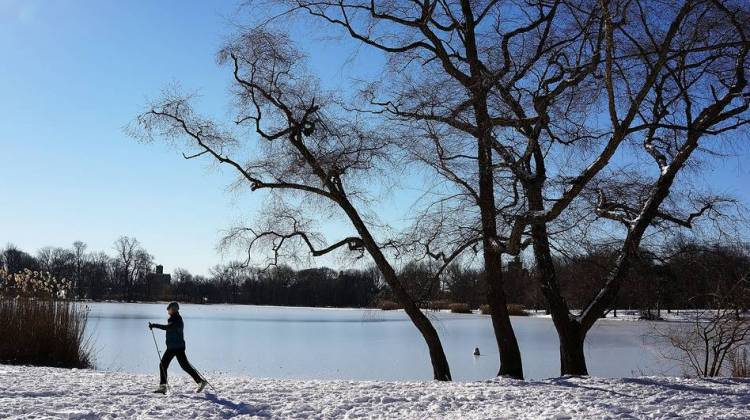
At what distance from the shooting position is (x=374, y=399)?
7.86 meters

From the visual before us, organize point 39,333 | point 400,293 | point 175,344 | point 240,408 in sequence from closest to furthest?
point 240,408, point 175,344, point 400,293, point 39,333

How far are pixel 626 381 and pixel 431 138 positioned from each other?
15.8 ft

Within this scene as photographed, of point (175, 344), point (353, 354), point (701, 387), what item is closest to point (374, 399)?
point (175, 344)

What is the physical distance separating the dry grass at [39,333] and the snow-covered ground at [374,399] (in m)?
4.12

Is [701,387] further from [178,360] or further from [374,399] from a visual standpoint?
[178,360]

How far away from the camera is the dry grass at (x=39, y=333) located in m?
13.3

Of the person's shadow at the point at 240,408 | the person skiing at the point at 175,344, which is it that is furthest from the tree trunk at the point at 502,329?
the person's shadow at the point at 240,408

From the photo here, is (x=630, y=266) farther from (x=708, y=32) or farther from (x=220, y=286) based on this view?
(x=220, y=286)

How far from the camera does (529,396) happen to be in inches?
316

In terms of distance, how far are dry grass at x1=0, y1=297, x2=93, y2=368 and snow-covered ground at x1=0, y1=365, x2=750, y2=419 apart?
412cm

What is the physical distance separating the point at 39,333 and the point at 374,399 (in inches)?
353

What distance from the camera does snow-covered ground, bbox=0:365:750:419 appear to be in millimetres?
6898

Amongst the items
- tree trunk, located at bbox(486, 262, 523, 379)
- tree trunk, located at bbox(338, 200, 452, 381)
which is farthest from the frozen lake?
tree trunk, located at bbox(486, 262, 523, 379)

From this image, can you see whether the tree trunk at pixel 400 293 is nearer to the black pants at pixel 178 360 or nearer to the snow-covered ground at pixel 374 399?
the snow-covered ground at pixel 374 399
